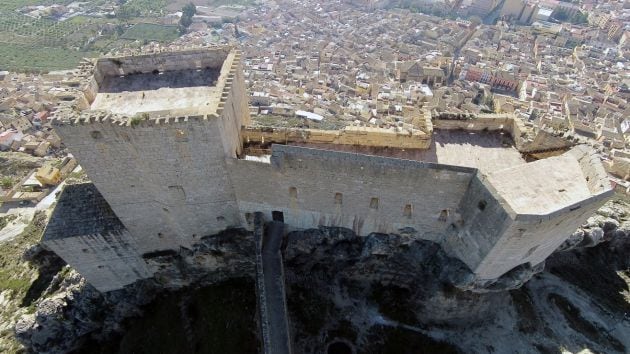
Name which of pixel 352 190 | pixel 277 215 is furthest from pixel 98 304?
pixel 352 190

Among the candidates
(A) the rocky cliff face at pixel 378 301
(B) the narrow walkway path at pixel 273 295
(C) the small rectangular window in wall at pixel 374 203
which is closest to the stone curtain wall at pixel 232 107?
(B) the narrow walkway path at pixel 273 295

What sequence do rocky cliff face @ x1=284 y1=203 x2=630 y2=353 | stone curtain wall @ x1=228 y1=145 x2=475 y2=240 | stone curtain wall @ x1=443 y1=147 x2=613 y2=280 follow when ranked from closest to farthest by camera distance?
stone curtain wall @ x1=443 y1=147 x2=613 y2=280 → stone curtain wall @ x1=228 y1=145 x2=475 y2=240 → rocky cliff face @ x1=284 y1=203 x2=630 y2=353

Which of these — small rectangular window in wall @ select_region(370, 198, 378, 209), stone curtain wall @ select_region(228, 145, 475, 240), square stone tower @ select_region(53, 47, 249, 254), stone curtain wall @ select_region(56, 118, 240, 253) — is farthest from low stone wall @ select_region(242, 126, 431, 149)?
stone curtain wall @ select_region(56, 118, 240, 253)

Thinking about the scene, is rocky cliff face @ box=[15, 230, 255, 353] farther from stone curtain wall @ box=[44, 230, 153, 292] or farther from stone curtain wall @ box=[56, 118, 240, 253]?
stone curtain wall @ box=[56, 118, 240, 253]

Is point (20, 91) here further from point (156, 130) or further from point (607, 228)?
point (607, 228)

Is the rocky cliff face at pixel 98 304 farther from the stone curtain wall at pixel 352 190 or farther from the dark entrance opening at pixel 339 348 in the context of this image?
the dark entrance opening at pixel 339 348
